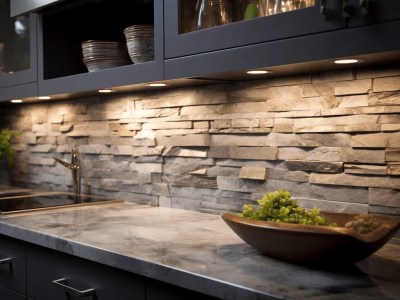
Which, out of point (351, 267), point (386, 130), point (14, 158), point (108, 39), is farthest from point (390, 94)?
point (14, 158)

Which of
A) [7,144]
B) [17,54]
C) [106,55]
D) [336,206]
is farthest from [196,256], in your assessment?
[7,144]

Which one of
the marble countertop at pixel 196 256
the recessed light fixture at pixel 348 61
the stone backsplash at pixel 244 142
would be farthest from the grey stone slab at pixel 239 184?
the recessed light fixture at pixel 348 61

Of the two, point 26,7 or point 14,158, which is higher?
point 26,7

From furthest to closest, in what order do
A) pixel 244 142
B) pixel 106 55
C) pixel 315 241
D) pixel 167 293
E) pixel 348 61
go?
pixel 106 55
pixel 244 142
pixel 348 61
pixel 167 293
pixel 315 241

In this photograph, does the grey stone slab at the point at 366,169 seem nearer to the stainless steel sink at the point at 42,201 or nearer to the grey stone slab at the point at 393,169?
the grey stone slab at the point at 393,169

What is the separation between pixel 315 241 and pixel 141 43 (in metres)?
1.02

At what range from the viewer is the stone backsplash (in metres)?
1.43

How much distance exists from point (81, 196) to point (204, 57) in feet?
4.05

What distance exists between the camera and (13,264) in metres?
1.71

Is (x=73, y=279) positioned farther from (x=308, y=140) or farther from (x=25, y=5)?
(x=25, y=5)

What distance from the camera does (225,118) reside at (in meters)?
1.83

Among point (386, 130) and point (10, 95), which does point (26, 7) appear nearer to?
point (10, 95)

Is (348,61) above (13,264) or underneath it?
above

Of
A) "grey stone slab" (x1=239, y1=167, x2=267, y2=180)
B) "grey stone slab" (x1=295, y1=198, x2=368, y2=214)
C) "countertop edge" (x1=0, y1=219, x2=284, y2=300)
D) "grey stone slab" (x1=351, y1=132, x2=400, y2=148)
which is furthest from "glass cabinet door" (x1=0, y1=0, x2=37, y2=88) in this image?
"grey stone slab" (x1=351, y1=132, x2=400, y2=148)
